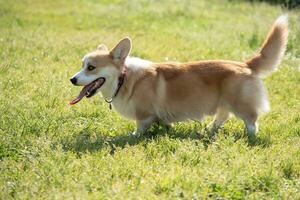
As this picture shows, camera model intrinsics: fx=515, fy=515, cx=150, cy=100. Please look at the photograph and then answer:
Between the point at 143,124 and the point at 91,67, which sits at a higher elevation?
the point at 91,67

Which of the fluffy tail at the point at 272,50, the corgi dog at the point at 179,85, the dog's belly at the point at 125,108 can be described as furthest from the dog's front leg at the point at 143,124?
the fluffy tail at the point at 272,50

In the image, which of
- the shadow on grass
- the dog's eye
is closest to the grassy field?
the shadow on grass

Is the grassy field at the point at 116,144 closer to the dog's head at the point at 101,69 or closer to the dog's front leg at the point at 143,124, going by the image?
the dog's front leg at the point at 143,124

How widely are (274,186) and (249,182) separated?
0.67ft

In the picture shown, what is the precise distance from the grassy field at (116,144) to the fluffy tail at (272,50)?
2.32ft

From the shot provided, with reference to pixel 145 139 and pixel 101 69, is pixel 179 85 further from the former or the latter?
pixel 101 69

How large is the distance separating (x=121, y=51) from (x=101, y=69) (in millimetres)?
284

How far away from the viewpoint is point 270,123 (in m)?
6.05

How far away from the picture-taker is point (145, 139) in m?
5.23

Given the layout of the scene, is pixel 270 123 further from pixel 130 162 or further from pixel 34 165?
pixel 34 165

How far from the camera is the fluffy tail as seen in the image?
5.55 metres

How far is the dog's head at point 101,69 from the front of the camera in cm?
537

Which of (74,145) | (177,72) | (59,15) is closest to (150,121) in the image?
(177,72)

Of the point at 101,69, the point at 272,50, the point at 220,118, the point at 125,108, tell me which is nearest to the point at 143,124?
the point at 125,108
